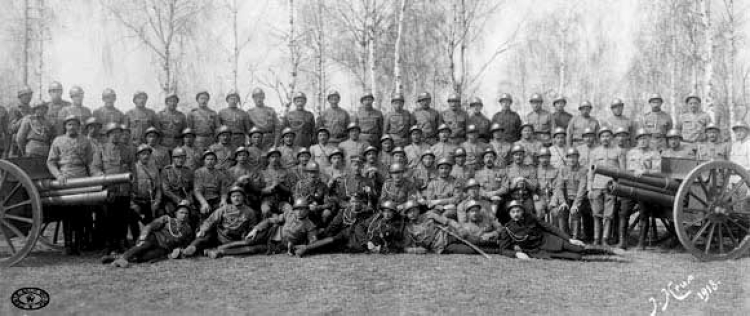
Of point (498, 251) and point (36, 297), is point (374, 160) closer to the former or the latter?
point (498, 251)

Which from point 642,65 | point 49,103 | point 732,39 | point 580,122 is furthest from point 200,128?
point 642,65

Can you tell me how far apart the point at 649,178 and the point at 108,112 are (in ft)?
26.9

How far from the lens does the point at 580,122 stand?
10.6 meters

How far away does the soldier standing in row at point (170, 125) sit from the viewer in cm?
1017

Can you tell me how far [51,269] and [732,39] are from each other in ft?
57.6

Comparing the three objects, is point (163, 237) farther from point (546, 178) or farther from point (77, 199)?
point (546, 178)

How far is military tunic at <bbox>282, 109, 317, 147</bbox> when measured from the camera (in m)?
10.7

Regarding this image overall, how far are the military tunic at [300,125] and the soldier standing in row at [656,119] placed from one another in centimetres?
571

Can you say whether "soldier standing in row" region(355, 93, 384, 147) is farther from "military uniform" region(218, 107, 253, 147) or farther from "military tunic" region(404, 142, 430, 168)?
"military uniform" region(218, 107, 253, 147)

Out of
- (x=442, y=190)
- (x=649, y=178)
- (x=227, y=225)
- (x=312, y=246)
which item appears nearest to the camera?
(x=649, y=178)

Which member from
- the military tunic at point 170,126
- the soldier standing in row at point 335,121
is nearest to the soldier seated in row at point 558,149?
the soldier standing in row at point 335,121

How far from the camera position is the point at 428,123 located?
10.9m

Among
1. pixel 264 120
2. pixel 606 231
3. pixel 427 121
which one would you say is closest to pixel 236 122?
pixel 264 120

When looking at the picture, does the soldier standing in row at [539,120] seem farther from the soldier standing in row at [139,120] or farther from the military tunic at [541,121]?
the soldier standing in row at [139,120]
